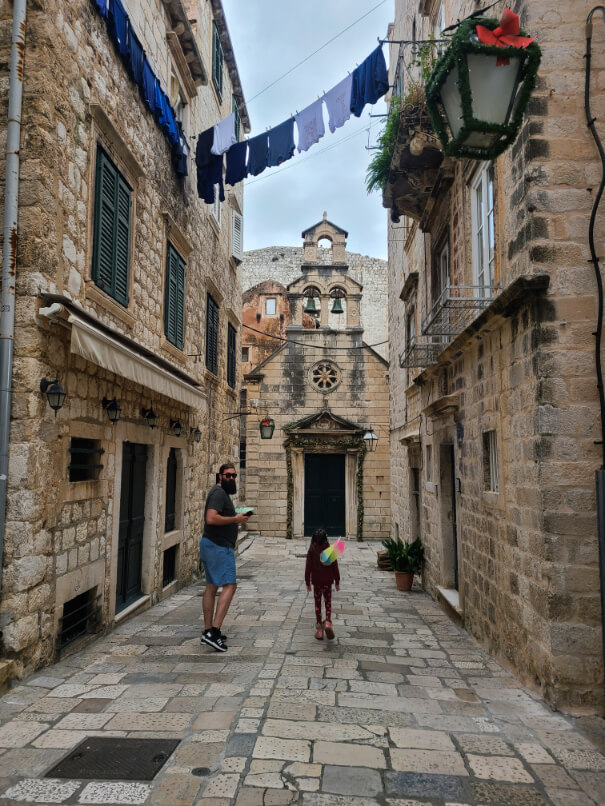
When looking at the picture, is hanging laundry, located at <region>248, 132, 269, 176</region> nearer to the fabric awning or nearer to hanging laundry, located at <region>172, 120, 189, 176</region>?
hanging laundry, located at <region>172, 120, 189, 176</region>

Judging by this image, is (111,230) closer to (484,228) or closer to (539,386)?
(484,228)

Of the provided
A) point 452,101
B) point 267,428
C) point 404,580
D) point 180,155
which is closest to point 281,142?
point 180,155

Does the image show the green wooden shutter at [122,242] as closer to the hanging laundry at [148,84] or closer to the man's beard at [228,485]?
→ the hanging laundry at [148,84]

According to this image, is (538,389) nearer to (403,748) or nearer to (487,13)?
(403,748)

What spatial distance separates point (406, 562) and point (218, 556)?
5120 millimetres

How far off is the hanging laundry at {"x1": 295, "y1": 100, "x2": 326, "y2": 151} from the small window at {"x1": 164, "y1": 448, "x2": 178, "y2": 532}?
5.10m

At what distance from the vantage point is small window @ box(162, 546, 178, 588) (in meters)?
8.86

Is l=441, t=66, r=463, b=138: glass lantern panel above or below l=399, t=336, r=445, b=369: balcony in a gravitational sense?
above

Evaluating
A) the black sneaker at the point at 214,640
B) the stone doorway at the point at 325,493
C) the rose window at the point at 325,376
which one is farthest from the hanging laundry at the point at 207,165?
the stone doorway at the point at 325,493

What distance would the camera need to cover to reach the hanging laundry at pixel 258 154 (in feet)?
27.9

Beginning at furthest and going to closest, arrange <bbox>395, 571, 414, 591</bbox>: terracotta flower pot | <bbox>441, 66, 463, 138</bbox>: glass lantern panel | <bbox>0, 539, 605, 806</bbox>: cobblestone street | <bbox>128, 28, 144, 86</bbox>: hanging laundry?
<bbox>395, 571, 414, 591</bbox>: terracotta flower pot → <bbox>128, 28, 144, 86</bbox>: hanging laundry → <bbox>441, 66, 463, 138</bbox>: glass lantern panel → <bbox>0, 539, 605, 806</bbox>: cobblestone street

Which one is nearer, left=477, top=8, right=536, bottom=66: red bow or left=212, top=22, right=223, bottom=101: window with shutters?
left=477, top=8, right=536, bottom=66: red bow

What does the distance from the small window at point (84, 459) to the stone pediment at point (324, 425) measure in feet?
41.4

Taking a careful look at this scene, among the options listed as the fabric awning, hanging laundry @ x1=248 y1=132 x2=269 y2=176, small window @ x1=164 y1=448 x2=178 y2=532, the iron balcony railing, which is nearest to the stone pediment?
small window @ x1=164 y1=448 x2=178 y2=532
